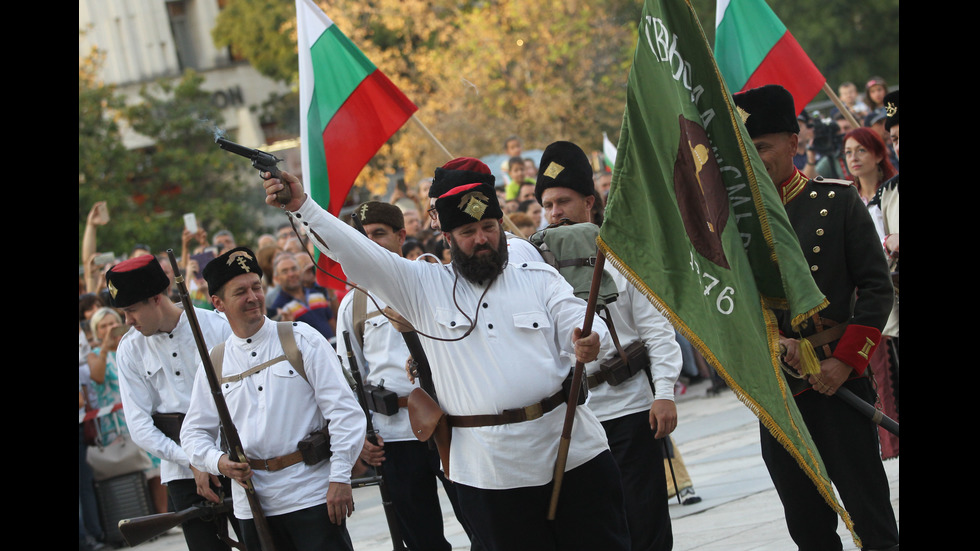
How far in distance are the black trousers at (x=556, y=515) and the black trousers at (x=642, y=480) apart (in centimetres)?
98

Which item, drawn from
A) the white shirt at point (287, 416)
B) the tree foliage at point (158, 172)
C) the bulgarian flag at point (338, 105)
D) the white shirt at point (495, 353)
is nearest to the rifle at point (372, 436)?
the white shirt at point (287, 416)

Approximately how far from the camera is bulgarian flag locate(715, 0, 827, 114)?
807cm

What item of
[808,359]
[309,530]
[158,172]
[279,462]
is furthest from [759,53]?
[158,172]

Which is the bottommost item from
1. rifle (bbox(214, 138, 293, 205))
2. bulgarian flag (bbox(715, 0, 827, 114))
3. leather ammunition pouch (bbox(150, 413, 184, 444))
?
leather ammunition pouch (bbox(150, 413, 184, 444))

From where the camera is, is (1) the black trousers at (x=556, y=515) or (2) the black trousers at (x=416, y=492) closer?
(1) the black trousers at (x=556, y=515)

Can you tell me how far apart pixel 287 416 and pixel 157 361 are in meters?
1.26

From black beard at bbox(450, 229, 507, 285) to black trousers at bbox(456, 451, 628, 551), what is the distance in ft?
2.89

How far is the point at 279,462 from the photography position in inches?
221

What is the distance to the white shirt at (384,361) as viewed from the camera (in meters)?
6.57

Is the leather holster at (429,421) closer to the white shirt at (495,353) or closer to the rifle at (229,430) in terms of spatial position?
the white shirt at (495,353)

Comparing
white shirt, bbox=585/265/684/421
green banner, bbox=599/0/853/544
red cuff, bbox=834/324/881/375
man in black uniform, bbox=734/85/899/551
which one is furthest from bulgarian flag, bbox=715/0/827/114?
green banner, bbox=599/0/853/544

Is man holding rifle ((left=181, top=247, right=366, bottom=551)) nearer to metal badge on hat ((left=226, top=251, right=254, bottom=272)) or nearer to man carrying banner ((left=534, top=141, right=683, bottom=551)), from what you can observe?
metal badge on hat ((left=226, top=251, right=254, bottom=272))

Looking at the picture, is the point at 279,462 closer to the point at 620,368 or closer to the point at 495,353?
the point at 495,353

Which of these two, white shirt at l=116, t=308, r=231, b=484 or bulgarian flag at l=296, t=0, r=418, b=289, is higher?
bulgarian flag at l=296, t=0, r=418, b=289
